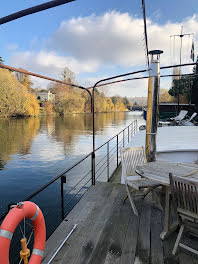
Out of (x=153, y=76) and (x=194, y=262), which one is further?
(x=153, y=76)

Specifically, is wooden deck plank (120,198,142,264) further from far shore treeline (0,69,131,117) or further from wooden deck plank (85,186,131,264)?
far shore treeline (0,69,131,117)

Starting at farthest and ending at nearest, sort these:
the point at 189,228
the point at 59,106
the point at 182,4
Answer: the point at 59,106 → the point at 182,4 → the point at 189,228

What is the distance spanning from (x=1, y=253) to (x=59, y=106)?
2042 inches

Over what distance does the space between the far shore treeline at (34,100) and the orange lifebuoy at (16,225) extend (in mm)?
37718

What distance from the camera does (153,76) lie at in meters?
3.32

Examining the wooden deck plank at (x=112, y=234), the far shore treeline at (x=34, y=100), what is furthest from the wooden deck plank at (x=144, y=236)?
the far shore treeline at (x=34, y=100)

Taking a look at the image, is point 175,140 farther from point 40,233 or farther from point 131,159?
point 40,233

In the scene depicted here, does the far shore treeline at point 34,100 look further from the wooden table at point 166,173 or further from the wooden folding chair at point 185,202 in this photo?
the wooden folding chair at point 185,202

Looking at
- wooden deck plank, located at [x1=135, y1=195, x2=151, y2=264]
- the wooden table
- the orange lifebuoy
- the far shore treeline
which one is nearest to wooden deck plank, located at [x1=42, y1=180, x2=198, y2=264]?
wooden deck plank, located at [x1=135, y1=195, x2=151, y2=264]

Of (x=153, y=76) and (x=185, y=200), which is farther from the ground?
(x=153, y=76)

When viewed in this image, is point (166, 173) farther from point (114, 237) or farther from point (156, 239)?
point (114, 237)

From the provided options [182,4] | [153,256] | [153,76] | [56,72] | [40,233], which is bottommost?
[153,256]

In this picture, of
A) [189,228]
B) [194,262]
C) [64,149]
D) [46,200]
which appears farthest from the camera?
[64,149]

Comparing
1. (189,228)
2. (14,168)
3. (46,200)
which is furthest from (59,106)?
(189,228)
